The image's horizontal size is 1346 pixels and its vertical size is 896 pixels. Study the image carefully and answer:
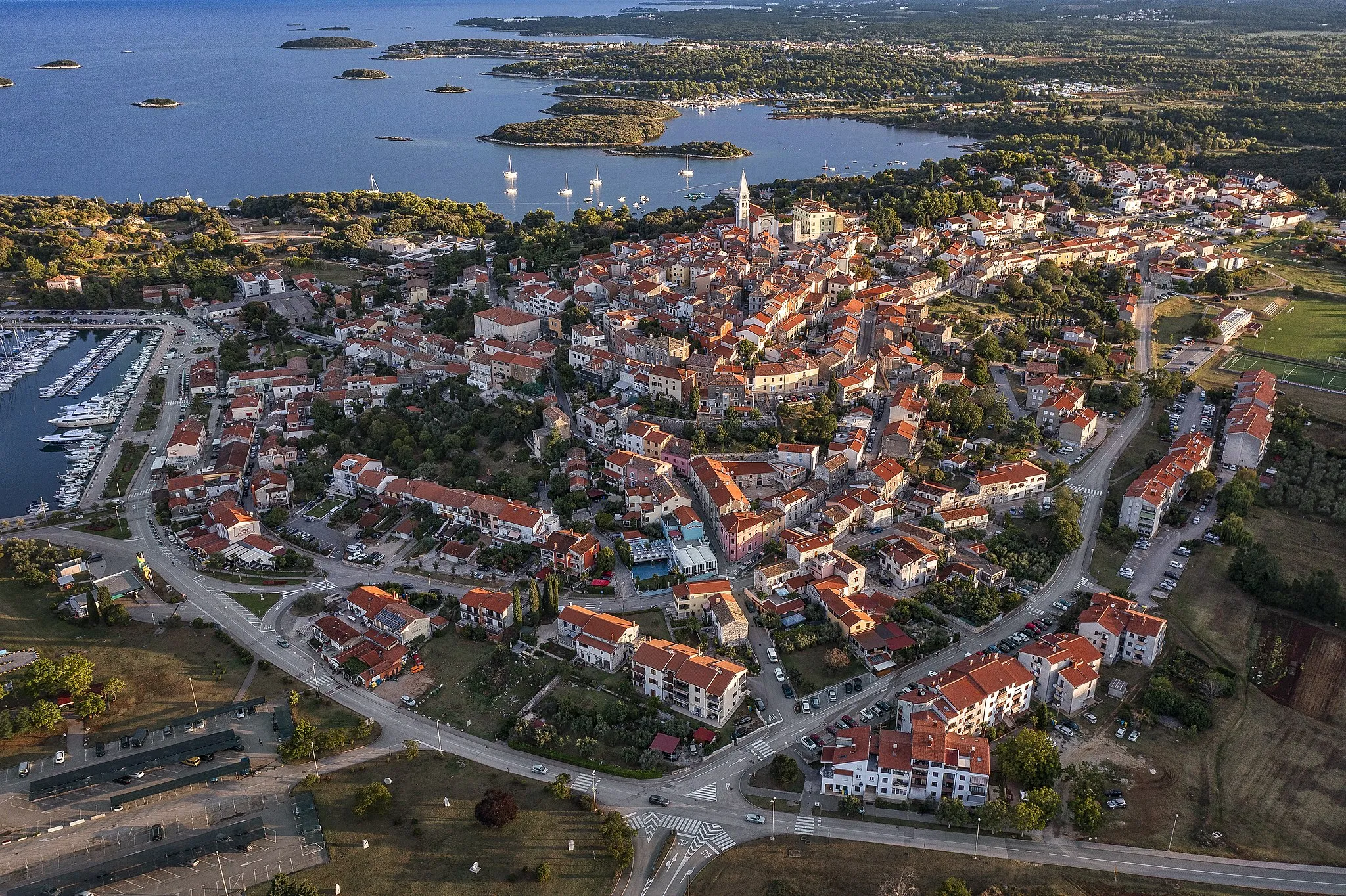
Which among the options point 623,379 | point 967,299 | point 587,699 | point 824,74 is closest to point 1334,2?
point 824,74

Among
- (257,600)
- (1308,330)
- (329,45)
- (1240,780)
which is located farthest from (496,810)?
(329,45)

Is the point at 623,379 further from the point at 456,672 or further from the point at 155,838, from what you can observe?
the point at 155,838

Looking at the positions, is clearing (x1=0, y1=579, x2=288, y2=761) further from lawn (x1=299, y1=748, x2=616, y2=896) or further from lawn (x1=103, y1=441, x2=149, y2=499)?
lawn (x1=103, y1=441, x2=149, y2=499)

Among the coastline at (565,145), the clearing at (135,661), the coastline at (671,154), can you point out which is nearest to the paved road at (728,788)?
the clearing at (135,661)

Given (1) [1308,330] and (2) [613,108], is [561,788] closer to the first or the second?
(1) [1308,330]

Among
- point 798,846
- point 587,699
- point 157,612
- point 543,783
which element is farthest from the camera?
point 157,612

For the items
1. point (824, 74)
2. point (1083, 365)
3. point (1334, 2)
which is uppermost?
point (1334, 2)
